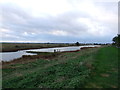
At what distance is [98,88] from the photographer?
5.60 metres

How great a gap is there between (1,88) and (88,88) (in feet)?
21.5

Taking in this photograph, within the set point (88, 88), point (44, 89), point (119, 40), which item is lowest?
point (44, 89)

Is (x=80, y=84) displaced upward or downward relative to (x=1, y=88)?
upward

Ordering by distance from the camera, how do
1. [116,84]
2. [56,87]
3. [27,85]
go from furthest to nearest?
[27,85] → [56,87] → [116,84]

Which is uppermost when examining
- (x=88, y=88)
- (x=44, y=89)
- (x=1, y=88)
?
(x=88, y=88)

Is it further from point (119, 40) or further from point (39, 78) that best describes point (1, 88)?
point (119, 40)

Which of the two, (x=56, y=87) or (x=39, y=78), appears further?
(x=39, y=78)

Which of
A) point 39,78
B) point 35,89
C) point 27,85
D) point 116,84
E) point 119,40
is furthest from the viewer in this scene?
point 119,40

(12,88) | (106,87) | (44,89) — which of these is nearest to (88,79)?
(106,87)

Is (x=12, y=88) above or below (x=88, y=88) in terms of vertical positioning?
below

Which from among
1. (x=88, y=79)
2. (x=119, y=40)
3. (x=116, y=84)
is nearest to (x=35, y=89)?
(x=88, y=79)

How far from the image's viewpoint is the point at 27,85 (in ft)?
26.8

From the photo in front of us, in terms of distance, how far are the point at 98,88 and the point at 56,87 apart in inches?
94.3

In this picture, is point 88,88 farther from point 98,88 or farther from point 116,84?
point 116,84
